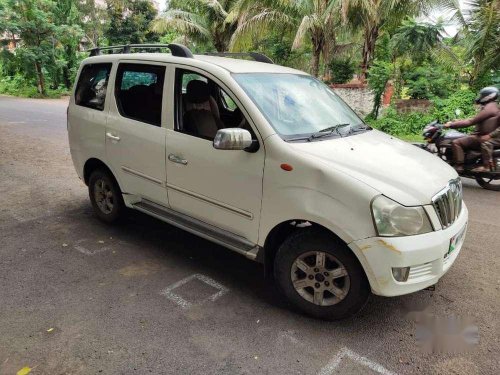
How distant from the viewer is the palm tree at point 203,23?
17.9 metres

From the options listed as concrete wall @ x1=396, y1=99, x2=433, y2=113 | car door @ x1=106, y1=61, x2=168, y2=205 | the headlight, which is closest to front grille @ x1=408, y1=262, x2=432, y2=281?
→ the headlight

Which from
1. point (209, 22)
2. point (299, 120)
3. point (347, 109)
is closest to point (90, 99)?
point (299, 120)

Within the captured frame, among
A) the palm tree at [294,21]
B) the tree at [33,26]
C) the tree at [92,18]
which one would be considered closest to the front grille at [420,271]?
the palm tree at [294,21]

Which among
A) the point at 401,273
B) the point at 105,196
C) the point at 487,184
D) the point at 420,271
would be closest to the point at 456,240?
the point at 420,271

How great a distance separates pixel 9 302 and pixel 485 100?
694cm

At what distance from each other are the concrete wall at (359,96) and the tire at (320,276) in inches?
476

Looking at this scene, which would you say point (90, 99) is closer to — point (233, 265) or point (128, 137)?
point (128, 137)

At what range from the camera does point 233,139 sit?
9.64 feet

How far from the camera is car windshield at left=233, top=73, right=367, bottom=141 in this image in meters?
3.23

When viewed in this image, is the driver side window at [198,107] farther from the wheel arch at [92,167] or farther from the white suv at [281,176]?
the wheel arch at [92,167]

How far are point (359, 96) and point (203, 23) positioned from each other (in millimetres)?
8747

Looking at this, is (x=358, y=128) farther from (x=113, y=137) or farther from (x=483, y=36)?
(x=483, y=36)

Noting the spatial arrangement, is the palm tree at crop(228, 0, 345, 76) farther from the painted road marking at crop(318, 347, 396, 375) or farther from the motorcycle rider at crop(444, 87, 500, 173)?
the painted road marking at crop(318, 347, 396, 375)

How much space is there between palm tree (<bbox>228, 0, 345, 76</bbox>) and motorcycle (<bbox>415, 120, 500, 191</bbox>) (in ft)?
24.1
